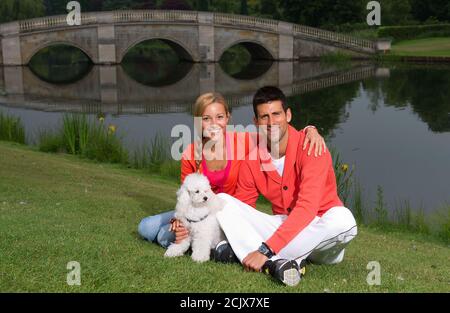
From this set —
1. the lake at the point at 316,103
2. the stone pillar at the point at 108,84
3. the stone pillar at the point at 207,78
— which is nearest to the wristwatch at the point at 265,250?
the lake at the point at 316,103

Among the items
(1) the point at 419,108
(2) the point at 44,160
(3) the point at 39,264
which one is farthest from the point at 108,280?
(1) the point at 419,108

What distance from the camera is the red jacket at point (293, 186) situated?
329 centimetres

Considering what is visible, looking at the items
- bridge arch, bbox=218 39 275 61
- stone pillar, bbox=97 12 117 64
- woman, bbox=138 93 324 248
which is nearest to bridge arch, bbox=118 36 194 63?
stone pillar, bbox=97 12 117 64

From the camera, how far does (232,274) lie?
3277 millimetres

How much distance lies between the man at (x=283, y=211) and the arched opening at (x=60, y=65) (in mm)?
23727

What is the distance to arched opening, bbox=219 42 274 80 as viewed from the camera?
29823mm

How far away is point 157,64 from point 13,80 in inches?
494

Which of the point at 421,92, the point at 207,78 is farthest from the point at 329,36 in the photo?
the point at 421,92

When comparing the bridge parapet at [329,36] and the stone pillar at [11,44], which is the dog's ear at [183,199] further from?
the bridge parapet at [329,36]

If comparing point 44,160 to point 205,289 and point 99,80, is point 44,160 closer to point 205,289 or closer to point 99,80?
point 205,289

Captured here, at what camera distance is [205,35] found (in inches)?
1267

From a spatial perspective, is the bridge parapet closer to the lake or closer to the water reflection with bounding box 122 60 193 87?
the lake
